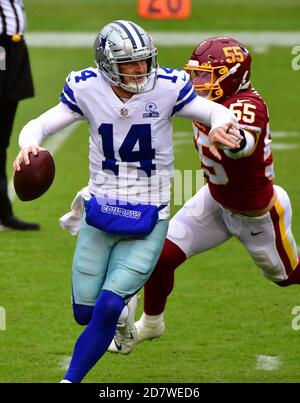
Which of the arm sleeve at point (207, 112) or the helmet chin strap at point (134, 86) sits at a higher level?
the helmet chin strap at point (134, 86)

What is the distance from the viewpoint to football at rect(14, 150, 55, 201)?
531cm

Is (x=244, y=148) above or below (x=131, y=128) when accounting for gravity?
below

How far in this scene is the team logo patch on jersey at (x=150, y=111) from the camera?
538cm

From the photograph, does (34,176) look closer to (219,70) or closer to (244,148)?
(244,148)

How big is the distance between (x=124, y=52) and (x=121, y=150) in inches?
17.1

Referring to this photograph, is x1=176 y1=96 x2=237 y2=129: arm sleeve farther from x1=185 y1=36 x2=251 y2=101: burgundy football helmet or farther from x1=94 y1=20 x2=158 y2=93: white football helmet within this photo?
x1=185 y1=36 x2=251 y2=101: burgundy football helmet

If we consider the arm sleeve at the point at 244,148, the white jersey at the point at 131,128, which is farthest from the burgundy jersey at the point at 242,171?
the white jersey at the point at 131,128

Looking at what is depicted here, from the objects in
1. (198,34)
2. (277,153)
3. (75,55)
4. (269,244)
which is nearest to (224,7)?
(198,34)

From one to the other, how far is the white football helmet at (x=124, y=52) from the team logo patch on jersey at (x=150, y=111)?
7 centimetres

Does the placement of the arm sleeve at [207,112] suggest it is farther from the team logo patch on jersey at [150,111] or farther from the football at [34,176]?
the football at [34,176]

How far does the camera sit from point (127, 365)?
6.01 meters

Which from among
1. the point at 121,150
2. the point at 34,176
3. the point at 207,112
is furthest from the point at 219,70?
the point at 34,176

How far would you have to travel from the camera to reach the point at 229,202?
600cm
